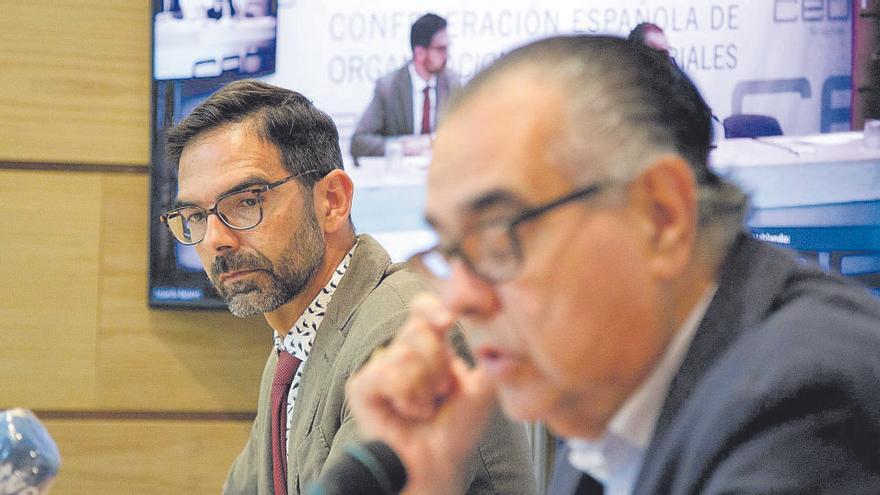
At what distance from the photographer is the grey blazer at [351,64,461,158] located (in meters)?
2.42

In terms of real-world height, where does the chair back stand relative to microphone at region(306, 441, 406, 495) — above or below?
above

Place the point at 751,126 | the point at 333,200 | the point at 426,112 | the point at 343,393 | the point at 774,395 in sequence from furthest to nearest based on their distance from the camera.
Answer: the point at 426,112 → the point at 751,126 → the point at 333,200 → the point at 343,393 → the point at 774,395

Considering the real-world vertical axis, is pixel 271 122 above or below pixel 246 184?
above

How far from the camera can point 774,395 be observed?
0.73 m

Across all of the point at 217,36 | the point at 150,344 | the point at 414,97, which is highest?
the point at 217,36

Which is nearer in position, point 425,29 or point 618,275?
point 618,275

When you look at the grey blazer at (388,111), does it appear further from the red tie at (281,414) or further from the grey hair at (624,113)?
the grey hair at (624,113)

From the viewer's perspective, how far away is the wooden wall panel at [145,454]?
8.87 ft

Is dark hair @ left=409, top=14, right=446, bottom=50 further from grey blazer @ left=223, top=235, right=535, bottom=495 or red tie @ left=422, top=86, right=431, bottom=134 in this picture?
grey blazer @ left=223, top=235, right=535, bottom=495

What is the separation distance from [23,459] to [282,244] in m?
0.99

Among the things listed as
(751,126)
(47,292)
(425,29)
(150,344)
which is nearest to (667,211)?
(751,126)

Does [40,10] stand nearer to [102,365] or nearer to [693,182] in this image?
[102,365]

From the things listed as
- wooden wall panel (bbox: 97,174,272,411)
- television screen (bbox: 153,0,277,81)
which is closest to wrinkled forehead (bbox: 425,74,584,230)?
television screen (bbox: 153,0,277,81)

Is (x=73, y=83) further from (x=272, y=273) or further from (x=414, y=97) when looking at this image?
(x=272, y=273)
